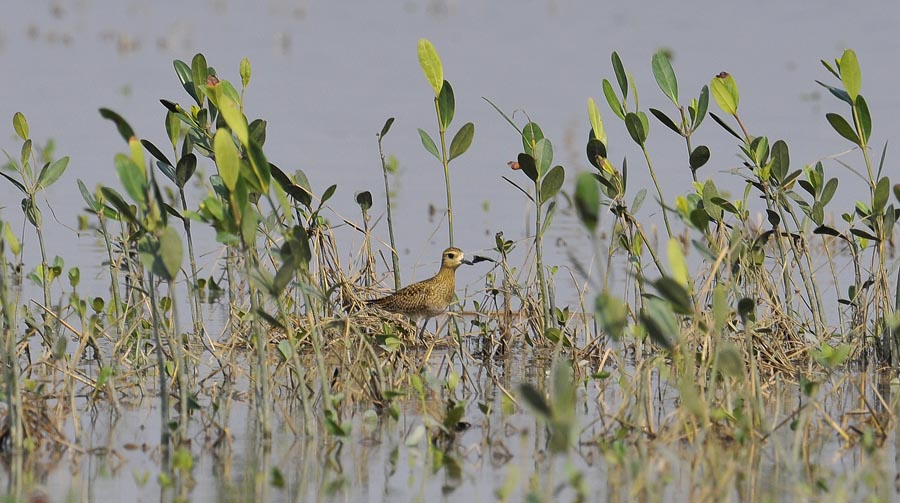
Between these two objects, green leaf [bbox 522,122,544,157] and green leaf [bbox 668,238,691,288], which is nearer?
green leaf [bbox 668,238,691,288]

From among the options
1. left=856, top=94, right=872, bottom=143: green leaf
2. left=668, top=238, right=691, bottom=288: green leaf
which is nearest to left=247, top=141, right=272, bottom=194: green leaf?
left=668, top=238, right=691, bottom=288: green leaf

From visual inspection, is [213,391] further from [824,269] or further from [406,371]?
[824,269]

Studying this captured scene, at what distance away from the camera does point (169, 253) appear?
215 inches

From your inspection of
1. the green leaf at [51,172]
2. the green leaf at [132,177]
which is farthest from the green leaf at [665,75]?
the green leaf at [132,177]

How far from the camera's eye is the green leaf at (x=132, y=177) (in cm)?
535

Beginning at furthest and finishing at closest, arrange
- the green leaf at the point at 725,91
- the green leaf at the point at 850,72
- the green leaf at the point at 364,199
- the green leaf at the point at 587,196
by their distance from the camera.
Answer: the green leaf at the point at 364,199, the green leaf at the point at 725,91, the green leaf at the point at 850,72, the green leaf at the point at 587,196

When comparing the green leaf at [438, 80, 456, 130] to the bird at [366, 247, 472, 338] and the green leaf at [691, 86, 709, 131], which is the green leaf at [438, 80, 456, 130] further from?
the green leaf at [691, 86, 709, 131]

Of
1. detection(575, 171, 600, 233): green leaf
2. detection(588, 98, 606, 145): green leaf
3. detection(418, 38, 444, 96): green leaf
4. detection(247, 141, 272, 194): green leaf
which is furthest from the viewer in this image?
detection(418, 38, 444, 96): green leaf

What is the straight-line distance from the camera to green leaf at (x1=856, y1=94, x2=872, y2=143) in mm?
7227

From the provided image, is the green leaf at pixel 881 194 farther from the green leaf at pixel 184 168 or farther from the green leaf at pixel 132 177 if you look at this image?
the green leaf at pixel 132 177

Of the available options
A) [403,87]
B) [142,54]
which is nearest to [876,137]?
[403,87]

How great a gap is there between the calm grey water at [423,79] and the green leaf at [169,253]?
27.4 inches

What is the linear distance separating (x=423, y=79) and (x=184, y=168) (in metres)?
9.76

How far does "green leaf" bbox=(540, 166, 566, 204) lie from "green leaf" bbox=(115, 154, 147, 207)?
2.81 m
